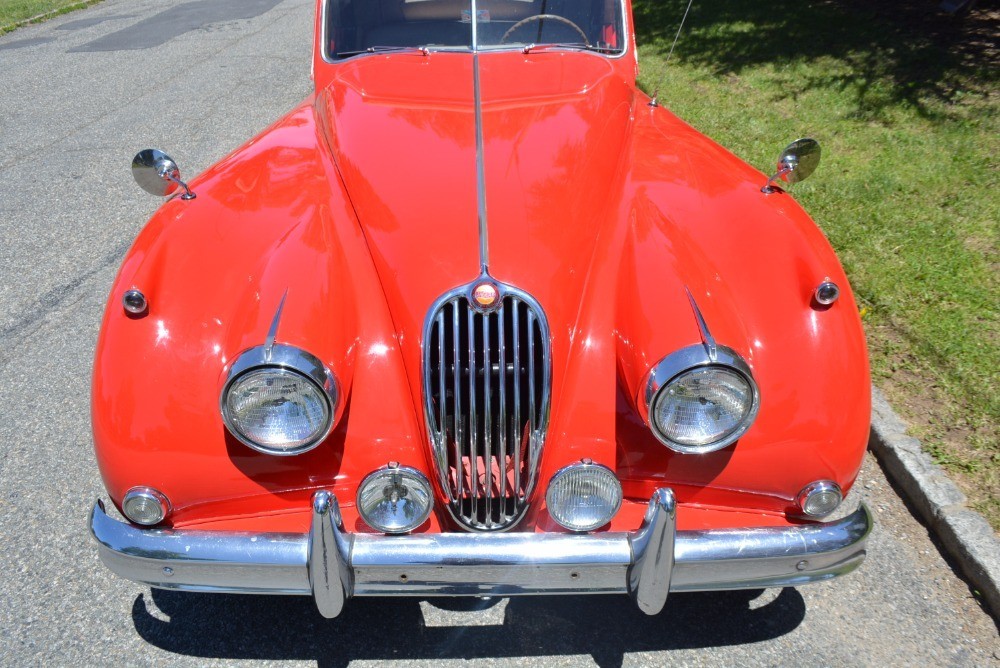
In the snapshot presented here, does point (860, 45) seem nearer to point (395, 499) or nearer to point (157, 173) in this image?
point (157, 173)

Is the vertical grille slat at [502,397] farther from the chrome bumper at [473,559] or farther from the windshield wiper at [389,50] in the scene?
the windshield wiper at [389,50]

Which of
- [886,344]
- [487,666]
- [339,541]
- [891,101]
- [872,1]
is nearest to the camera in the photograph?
[339,541]

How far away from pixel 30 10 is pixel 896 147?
14.4 m

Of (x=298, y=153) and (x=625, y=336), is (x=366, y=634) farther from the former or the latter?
(x=298, y=153)

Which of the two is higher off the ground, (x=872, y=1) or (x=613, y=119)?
(x=613, y=119)

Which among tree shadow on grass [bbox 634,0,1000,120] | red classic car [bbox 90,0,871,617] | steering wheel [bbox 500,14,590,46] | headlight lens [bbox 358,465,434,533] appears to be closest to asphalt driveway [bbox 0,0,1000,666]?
red classic car [bbox 90,0,871,617]

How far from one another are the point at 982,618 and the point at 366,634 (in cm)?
201

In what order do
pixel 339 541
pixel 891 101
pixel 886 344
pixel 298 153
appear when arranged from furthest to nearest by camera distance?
pixel 891 101
pixel 886 344
pixel 298 153
pixel 339 541

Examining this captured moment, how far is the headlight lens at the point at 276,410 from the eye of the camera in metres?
1.91

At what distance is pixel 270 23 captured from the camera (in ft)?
40.2

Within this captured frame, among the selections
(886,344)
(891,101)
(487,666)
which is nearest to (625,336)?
(487,666)

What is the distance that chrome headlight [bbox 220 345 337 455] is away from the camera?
1.90 meters

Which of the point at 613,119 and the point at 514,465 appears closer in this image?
the point at 514,465

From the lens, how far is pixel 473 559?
6.26 feet
